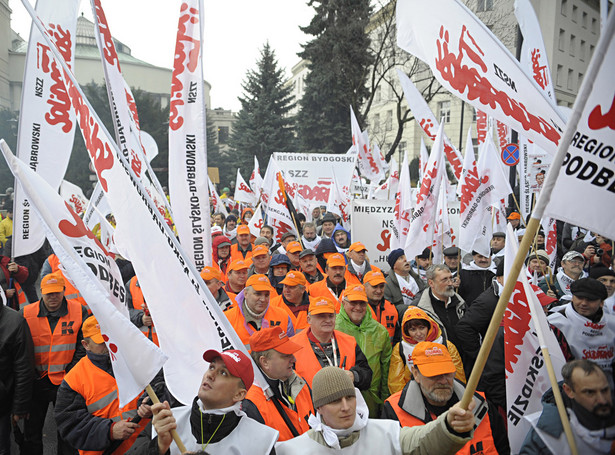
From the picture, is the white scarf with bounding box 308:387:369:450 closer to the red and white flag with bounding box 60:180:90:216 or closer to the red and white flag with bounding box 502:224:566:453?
the red and white flag with bounding box 502:224:566:453

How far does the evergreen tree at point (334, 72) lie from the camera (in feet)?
104

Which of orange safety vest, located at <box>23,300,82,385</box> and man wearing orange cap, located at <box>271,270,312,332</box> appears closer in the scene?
orange safety vest, located at <box>23,300,82,385</box>

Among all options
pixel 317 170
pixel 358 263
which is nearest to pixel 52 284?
pixel 358 263

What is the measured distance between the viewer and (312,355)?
12.6 ft

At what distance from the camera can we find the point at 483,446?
3072 mm

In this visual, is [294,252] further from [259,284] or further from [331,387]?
[331,387]

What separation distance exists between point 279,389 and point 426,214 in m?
3.83

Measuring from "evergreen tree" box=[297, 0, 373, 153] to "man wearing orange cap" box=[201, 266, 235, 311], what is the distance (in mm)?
26339

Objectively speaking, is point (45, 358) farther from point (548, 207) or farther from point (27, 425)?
point (548, 207)

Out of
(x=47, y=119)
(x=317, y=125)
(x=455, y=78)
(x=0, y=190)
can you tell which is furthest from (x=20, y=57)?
(x=455, y=78)

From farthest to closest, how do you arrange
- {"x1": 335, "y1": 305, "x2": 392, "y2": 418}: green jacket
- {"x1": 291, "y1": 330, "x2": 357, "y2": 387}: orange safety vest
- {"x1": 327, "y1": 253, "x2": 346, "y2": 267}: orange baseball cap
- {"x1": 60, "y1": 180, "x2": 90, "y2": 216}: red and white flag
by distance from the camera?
{"x1": 60, "y1": 180, "x2": 90, "y2": 216}: red and white flag < {"x1": 327, "y1": 253, "x2": 346, "y2": 267}: orange baseball cap < {"x1": 335, "y1": 305, "x2": 392, "y2": 418}: green jacket < {"x1": 291, "y1": 330, "x2": 357, "y2": 387}: orange safety vest

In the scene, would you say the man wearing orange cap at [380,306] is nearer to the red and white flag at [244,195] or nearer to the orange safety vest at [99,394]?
the orange safety vest at [99,394]

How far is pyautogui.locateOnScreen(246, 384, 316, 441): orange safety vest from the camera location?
3.02 metres

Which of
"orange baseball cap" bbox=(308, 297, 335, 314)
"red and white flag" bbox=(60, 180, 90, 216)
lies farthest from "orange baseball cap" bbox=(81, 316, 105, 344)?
"red and white flag" bbox=(60, 180, 90, 216)
